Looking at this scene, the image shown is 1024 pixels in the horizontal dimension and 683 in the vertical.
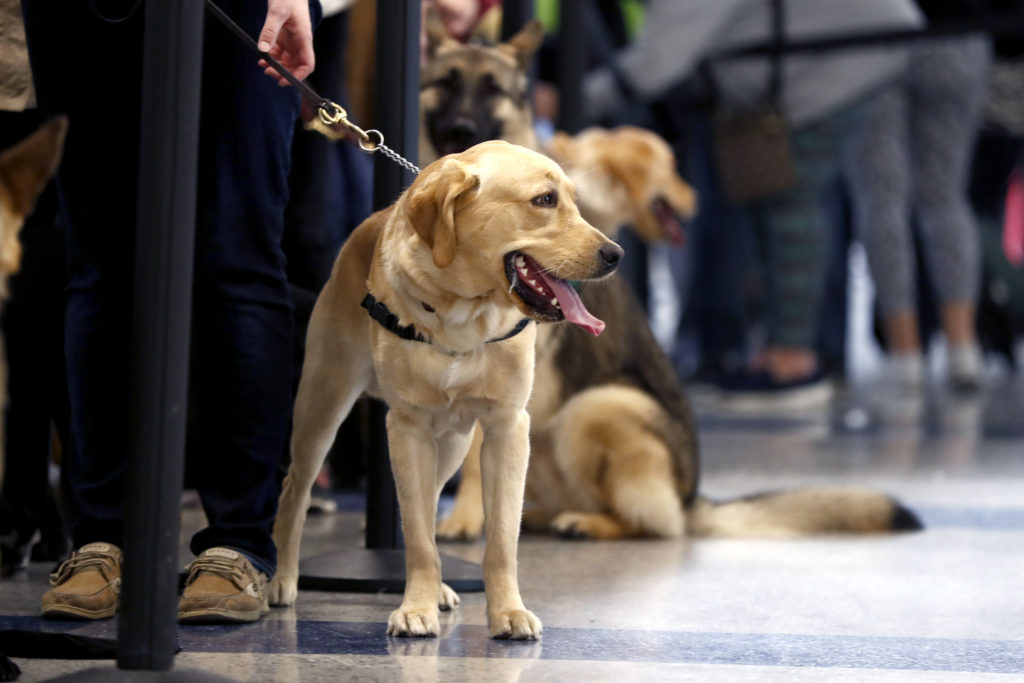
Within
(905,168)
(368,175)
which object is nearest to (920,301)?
(905,168)

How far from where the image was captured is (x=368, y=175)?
454 centimetres

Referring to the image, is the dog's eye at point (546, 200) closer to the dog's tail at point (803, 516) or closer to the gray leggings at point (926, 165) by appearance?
the dog's tail at point (803, 516)

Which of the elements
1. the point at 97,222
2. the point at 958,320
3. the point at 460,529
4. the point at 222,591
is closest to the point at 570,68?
the point at 460,529

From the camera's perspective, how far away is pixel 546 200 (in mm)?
2225

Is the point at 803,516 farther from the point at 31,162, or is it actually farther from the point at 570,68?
the point at 570,68

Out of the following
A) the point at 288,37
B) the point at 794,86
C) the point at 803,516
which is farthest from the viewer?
the point at 794,86

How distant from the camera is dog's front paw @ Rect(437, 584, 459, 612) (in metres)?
2.53

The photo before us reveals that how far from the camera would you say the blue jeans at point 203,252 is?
2.39 metres

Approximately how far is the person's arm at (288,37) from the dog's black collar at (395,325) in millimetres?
443

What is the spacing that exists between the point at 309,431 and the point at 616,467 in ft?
3.83

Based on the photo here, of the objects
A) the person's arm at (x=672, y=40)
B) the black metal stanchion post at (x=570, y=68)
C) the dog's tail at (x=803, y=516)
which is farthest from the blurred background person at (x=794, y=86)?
the dog's tail at (x=803, y=516)

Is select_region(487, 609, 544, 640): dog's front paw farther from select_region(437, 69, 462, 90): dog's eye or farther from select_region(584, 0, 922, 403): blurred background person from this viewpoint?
select_region(584, 0, 922, 403): blurred background person

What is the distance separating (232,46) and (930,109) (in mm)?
5840

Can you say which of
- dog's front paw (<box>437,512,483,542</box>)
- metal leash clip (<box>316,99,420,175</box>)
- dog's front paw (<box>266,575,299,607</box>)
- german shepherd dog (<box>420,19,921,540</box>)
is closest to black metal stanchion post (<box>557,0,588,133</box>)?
german shepherd dog (<box>420,19,921,540</box>)
